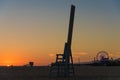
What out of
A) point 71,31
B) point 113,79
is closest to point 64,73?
point 71,31

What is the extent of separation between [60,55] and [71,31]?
5.78 ft

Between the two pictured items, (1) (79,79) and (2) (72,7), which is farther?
(2) (72,7)

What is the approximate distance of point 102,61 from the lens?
81625 mm

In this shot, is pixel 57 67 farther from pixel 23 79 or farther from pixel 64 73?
pixel 23 79

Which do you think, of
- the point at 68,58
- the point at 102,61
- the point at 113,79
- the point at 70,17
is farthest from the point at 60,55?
the point at 102,61

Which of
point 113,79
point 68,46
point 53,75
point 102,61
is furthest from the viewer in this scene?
point 102,61

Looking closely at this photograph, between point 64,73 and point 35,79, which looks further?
point 64,73

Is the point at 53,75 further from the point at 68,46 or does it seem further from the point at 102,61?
the point at 102,61

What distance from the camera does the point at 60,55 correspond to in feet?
99.3

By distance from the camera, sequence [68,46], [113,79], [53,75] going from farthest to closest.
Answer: [53,75]
[68,46]
[113,79]

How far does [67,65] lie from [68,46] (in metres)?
1.29

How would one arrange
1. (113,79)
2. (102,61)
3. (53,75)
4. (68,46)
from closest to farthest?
(113,79), (68,46), (53,75), (102,61)

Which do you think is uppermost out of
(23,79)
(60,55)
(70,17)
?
(70,17)

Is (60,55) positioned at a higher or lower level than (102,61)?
lower
